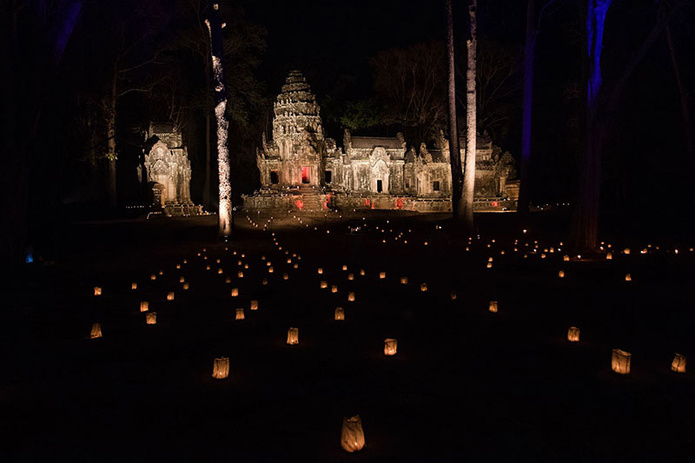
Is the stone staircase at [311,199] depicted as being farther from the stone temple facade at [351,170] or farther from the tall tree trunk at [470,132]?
the tall tree trunk at [470,132]

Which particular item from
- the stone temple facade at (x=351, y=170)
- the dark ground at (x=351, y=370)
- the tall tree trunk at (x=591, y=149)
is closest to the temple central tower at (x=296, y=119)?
the stone temple facade at (x=351, y=170)

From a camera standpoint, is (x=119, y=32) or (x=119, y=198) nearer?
(x=119, y=32)

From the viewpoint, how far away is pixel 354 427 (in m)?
3.13

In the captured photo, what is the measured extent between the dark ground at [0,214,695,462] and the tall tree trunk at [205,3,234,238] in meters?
7.59

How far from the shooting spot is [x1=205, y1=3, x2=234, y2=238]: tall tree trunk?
1702 cm

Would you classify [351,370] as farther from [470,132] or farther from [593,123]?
[470,132]

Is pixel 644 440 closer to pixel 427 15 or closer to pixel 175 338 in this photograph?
pixel 175 338

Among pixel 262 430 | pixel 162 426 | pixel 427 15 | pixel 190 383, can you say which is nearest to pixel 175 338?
pixel 190 383

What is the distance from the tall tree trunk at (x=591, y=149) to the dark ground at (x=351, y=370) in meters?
2.79

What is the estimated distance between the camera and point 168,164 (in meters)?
29.2

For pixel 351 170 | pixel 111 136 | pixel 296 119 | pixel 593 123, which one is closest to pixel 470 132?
pixel 593 123

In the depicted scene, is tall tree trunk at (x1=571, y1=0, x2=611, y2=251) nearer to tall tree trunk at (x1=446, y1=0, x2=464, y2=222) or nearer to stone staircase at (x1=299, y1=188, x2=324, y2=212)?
tall tree trunk at (x1=446, y1=0, x2=464, y2=222)

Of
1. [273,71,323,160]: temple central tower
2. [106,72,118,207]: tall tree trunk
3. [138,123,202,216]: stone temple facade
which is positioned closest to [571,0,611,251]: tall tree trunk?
[106,72,118,207]: tall tree trunk

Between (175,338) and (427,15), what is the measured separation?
157 ft
